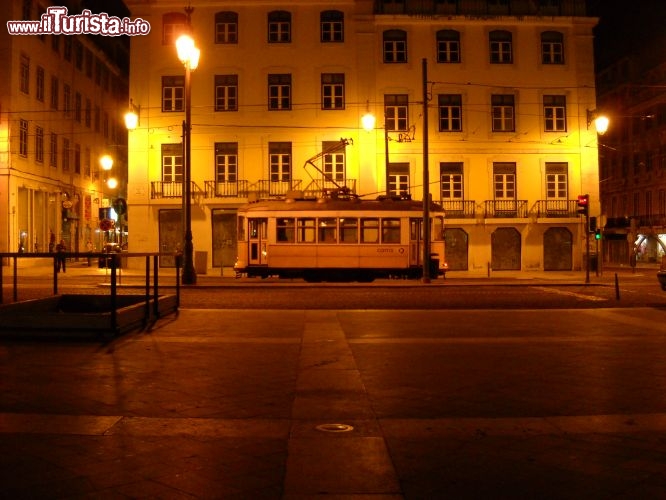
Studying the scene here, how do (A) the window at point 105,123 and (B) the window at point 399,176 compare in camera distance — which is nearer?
(B) the window at point 399,176

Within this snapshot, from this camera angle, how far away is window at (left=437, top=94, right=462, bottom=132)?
131ft

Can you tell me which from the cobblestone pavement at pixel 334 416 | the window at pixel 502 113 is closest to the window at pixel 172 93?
the window at pixel 502 113

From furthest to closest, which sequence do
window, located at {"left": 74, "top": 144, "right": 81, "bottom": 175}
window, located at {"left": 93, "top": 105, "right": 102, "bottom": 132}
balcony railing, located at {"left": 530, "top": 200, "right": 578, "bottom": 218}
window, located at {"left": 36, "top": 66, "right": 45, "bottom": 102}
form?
window, located at {"left": 93, "top": 105, "right": 102, "bottom": 132}
window, located at {"left": 74, "top": 144, "right": 81, "bottom": 175}
window, located at {"left": 36, "top": 66, "right": 45, "bottom": 102}
balcony railing, located at {"left": 530, "top": 200, "right": 578, "bottom": 218}

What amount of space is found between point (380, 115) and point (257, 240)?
14.1 metres

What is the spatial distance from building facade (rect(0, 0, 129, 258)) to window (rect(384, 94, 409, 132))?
20.8m

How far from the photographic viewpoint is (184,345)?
10664 millimetres

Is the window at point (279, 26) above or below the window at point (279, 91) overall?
above

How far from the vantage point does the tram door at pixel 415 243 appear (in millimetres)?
27844

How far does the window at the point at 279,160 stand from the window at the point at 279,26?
570 cm

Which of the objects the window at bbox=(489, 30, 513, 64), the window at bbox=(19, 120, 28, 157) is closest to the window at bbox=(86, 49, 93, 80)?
→ the window at bbox=(19, 120, 28, 157)

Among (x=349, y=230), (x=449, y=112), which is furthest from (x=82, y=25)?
(x=349, y=230)

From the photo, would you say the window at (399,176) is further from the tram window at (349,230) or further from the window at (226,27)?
the tram window at (349,230)

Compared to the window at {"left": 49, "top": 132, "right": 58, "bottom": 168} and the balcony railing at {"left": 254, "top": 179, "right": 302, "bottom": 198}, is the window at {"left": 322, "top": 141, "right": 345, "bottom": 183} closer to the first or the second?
the balcony railing at {"left": 254, "top": 179, "right": 302, "bottom": 198}

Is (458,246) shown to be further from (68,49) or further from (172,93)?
(68,49)
